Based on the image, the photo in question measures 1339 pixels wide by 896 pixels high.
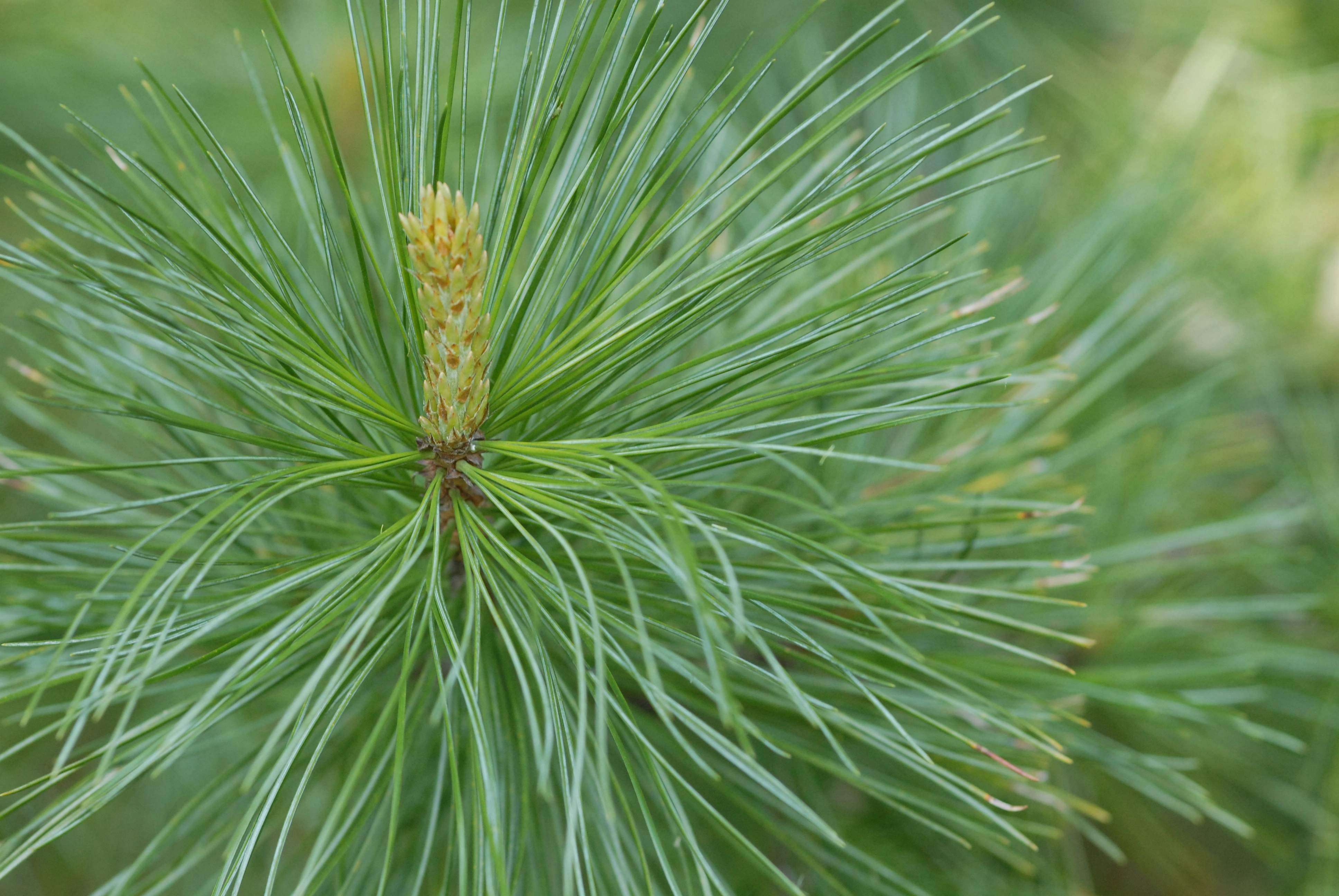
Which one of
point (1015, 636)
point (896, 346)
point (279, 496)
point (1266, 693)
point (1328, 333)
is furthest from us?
point (1328, 333)

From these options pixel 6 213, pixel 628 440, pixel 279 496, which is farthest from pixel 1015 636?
pixel 6 213

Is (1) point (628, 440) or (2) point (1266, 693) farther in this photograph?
(2) point (1266, 693)

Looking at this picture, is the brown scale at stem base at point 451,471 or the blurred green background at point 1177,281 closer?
the brown scale at stem base at point 451,471

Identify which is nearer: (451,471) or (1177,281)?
(451,471)

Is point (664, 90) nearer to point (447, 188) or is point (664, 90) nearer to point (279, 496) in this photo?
point (447, 188)

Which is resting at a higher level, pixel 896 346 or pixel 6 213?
pixel 6 213

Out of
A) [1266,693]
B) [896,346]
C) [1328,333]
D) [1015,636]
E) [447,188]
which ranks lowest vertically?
[1266,693]

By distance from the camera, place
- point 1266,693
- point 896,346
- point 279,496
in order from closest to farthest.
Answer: point 279,496
point 896,346
point 1266,693

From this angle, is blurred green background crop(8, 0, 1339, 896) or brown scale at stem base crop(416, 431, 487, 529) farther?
blurred green background crop(8, 0, 1339, 896)
